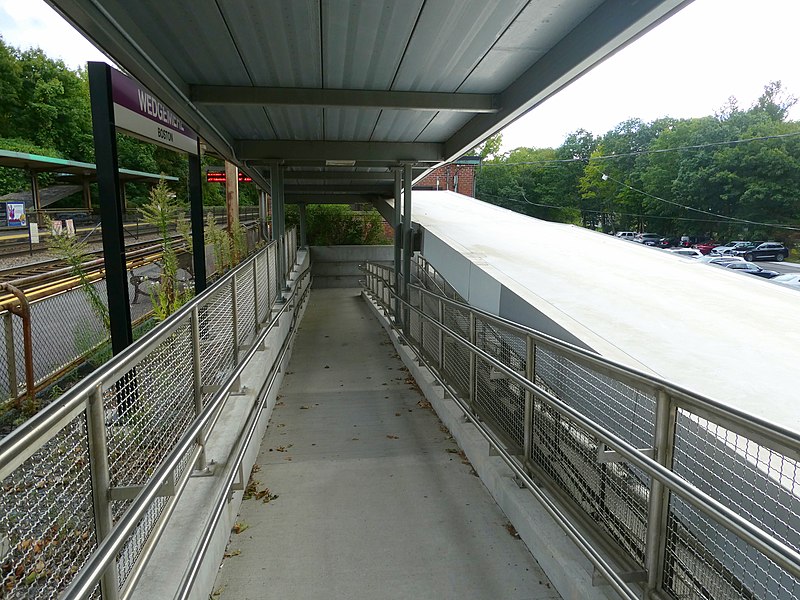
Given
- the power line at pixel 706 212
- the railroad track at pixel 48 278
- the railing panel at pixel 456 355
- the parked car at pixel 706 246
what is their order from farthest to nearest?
the parked car at pixel 706 246, the power line at pixel 706 212, the railroad track at pixel 48 278, the railing panel at pixel 456 355

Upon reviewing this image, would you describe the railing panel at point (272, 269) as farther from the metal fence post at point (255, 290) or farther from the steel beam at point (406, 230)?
the steel beam at point (406, 230)

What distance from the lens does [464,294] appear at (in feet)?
27.4

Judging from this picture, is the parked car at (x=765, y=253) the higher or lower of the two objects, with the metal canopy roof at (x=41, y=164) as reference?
lower

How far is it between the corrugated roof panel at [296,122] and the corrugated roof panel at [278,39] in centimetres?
115

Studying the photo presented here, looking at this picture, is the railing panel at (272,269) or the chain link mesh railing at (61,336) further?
the railing panel at (272,269)

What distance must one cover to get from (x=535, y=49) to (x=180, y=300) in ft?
14.6

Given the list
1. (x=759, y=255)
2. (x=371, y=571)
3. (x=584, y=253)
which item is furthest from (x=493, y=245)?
(x=759, y=255)

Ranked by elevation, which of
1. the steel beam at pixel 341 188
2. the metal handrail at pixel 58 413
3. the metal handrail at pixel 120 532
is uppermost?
the steel beam at pixel 341 188

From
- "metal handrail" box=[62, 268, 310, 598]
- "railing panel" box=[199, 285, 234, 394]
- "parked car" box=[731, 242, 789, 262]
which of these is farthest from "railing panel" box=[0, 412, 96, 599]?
"parked car" box=[731, 242, 789, 262]

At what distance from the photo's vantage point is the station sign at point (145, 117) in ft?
12.6

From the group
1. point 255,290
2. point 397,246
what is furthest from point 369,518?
point 397,246

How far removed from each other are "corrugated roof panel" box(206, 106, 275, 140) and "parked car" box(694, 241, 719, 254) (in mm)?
48186

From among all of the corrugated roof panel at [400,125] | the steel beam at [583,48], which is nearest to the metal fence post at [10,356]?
the corrugated roof panel at [400,125]

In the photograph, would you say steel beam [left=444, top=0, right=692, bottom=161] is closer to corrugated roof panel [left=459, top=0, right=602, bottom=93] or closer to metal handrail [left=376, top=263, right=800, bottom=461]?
corrugated roof panel [left=459, top=0, right=602, bottom=93]
